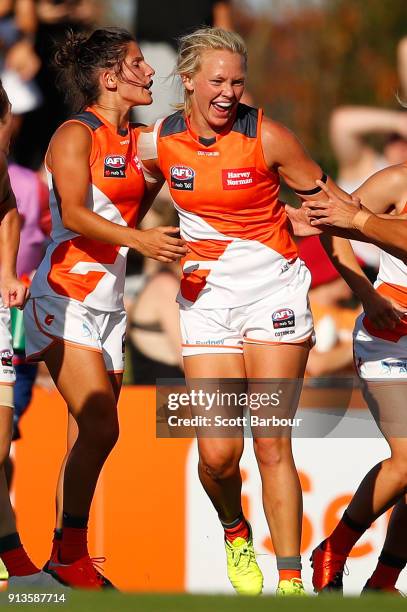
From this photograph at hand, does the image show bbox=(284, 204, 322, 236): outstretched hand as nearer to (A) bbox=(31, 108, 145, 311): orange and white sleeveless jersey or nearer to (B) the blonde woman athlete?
(B) the blonde woman athlete

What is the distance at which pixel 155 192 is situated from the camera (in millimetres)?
6500

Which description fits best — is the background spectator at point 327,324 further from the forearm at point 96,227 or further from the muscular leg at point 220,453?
the forearm at point 96,227

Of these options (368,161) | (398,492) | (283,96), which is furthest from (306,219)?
(283,96)

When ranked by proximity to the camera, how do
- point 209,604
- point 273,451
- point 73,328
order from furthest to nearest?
point 73,328
point 273,451
point 209,604

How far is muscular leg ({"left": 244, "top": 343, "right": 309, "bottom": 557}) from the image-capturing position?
6.00 meters

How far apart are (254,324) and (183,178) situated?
72 centimetres

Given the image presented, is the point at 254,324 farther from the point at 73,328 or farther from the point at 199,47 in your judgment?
the point at 199,47

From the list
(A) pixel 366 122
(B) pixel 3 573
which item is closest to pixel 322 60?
(A) pixel 366 122

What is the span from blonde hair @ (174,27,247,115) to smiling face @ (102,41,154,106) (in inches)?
8.7

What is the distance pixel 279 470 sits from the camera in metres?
6.04

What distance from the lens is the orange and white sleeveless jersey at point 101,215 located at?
6258mm

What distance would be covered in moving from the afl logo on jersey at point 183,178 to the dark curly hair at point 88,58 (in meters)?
0.63

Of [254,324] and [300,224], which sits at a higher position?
[300,224]

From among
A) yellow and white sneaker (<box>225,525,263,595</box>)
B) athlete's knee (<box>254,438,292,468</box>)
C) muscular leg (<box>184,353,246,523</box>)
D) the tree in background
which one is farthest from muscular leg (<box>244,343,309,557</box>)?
the tree in background
